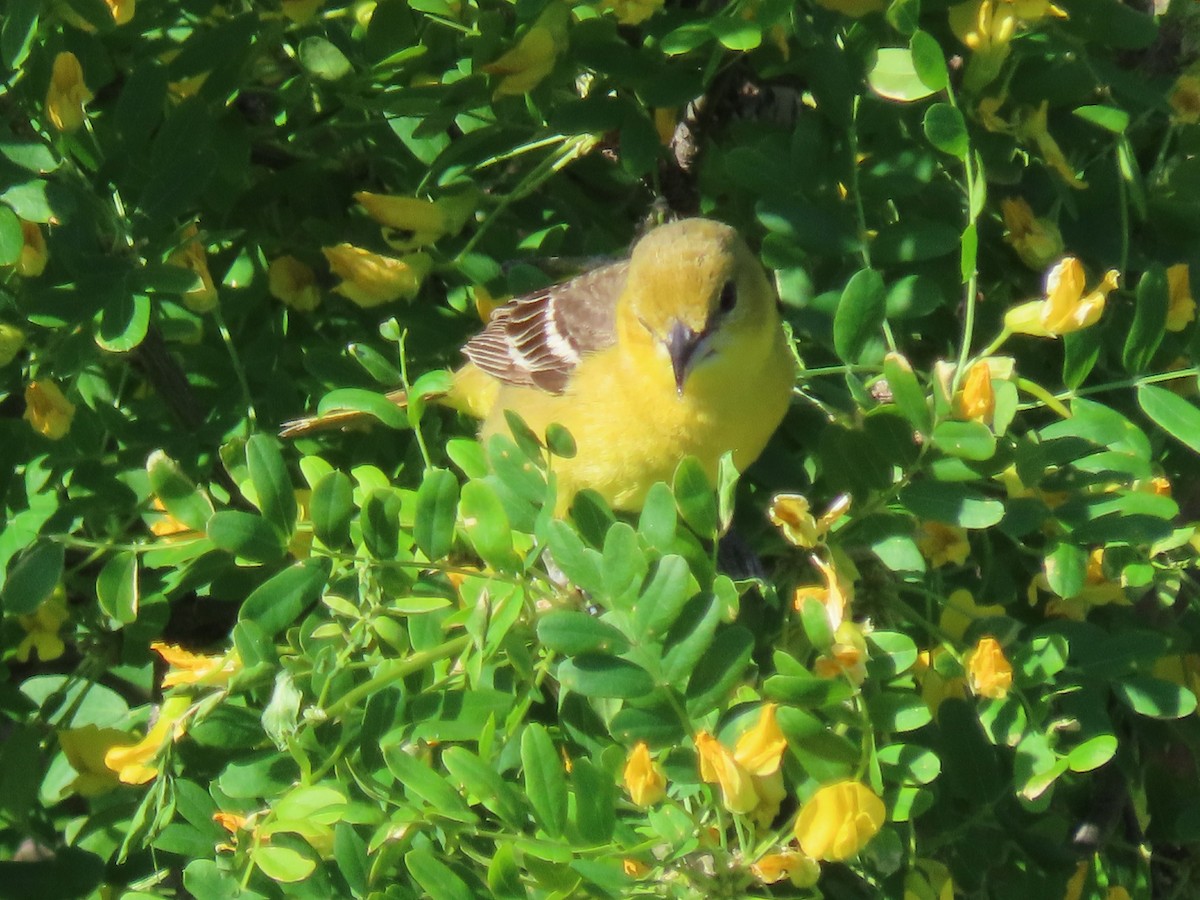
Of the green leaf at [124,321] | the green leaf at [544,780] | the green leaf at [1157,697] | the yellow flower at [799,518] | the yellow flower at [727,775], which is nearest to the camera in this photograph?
the yellow flower at [727,775]

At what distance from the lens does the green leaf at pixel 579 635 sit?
148 centimetres

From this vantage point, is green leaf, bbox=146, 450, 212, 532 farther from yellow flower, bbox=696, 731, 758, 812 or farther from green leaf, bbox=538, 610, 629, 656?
yellow flower, bbox=696, 731, 758, 812

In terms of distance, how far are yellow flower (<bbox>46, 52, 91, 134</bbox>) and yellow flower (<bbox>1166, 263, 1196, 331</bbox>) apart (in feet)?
5.31

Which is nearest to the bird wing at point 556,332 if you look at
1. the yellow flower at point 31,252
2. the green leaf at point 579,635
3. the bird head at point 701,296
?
the bird head at point 701,296

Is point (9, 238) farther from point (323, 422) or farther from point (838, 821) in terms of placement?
point (838, 821)

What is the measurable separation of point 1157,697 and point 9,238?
1.66 metres

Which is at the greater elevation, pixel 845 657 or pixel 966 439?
pixel 966 439

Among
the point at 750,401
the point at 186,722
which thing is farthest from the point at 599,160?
the point at 186,722

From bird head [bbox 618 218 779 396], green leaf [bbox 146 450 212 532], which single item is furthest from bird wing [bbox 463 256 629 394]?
green leaf [bbox 146 450 212 532]

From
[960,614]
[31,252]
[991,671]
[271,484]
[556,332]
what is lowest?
[556,332]

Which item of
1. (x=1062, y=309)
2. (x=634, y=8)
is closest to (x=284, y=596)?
(x=634, y=8)

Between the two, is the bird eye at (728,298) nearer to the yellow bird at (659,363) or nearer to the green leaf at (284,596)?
the yellow bird at (659,363)

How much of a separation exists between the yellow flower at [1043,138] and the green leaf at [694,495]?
31.9 inches

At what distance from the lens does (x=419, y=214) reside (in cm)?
222
